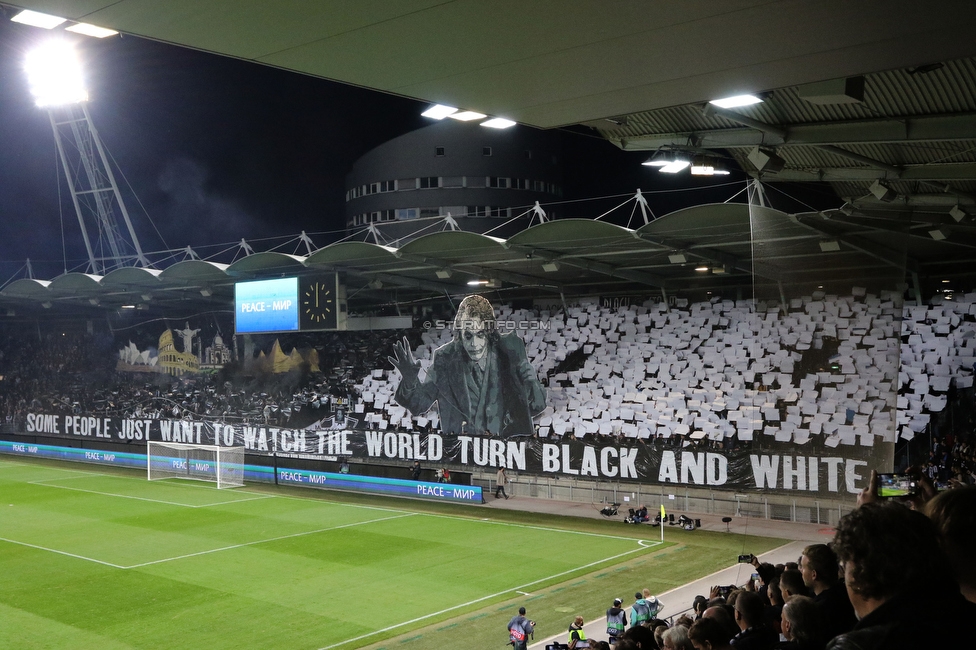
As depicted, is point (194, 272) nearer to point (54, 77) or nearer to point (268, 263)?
point (268, 263)

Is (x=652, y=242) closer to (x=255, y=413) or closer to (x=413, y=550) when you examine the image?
(x=413, y=550)

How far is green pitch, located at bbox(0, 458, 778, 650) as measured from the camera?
14.5m

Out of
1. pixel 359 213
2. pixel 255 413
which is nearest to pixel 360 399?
pixel 255 413

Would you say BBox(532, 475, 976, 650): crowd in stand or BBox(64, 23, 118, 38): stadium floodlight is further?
BBox(64, 23, 118, 38): stadium floodlight

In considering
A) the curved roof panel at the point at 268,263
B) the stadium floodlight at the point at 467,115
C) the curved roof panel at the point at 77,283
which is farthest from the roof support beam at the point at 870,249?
the curved roof panel at the point at 77,283

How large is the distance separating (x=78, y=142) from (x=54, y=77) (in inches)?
359

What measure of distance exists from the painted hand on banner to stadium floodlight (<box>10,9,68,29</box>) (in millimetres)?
27537

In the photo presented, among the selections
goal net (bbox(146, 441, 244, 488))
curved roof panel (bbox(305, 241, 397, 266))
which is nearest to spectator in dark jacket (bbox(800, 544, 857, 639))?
curved roof panel (bbox(305, 241, 397, 266))

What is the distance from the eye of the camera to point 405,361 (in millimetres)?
32031

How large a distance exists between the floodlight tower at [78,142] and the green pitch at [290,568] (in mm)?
15723

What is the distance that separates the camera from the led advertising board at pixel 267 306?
30.3 metres

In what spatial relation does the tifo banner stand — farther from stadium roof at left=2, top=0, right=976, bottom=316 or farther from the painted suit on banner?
stadium roof at left=2, top=0, right=976, bottom=316

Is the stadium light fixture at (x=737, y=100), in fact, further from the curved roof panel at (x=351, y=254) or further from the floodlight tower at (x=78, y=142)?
the floodlight tower at (x=78, y=142)

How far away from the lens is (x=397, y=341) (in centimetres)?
3416
